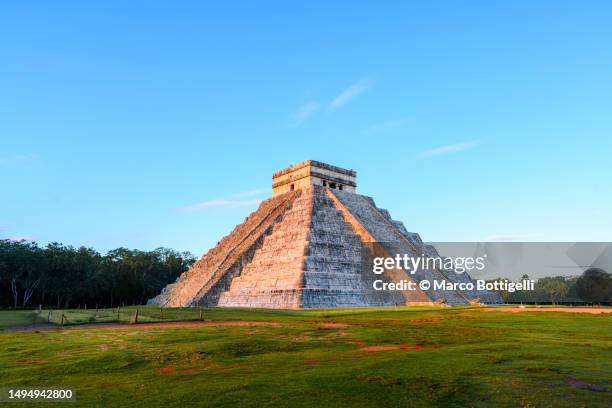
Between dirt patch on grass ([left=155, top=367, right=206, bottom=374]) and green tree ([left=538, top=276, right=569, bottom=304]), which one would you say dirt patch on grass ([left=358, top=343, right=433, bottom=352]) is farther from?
green tree ([left=538, top=276, right=569, bottom=304])

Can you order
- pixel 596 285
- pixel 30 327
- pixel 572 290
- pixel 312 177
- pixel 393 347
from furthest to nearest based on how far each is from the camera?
pixel 572 290
pixel 596 285
pixel 312 177
pixel 30 327
pixel 393 347

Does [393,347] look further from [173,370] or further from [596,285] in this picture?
[596,285]

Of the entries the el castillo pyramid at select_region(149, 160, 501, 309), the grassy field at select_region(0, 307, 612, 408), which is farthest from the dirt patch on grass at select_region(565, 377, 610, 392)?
the el castillo pyramid at select_region(149, 160, 501, 309)

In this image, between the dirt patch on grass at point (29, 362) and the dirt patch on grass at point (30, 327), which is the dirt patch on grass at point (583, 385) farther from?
the dirt patch on grass at point (30, 327)

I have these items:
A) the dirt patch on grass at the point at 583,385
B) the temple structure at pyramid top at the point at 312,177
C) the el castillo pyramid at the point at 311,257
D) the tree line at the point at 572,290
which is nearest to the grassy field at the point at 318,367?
the dirt patch on grass at the point at 583,385

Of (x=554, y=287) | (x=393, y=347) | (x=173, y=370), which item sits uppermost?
(x=554, y=287)

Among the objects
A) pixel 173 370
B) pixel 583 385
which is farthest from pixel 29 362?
pixel 583 385

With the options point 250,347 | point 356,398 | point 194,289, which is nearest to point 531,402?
point 356,398

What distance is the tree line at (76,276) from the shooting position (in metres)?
52.8

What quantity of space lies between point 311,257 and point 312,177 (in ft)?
58.4

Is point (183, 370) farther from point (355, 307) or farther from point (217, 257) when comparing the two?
point (217, 257)

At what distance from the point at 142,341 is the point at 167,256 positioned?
61.3m

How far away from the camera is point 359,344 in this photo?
15305mm

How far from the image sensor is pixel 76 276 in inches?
2215
